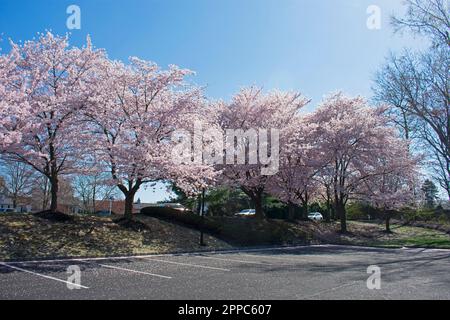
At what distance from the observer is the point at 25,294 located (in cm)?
701

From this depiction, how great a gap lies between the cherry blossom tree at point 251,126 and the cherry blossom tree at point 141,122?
200 inches

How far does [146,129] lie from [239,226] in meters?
8.31

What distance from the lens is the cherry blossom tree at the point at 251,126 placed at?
2316 centimetres

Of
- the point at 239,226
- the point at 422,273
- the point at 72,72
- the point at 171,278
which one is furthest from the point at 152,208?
the point at 422,273

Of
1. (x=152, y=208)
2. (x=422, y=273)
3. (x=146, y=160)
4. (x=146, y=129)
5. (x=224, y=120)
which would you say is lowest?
(x=422, y=273)

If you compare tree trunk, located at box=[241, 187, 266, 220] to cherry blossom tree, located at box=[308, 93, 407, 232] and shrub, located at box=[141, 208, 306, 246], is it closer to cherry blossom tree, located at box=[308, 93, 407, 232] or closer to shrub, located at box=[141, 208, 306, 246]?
shrub, located at box=[141, 208, 306, 246]

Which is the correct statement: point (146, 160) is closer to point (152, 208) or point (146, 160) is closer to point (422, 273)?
point (152, 208)

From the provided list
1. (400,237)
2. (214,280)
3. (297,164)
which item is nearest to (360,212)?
(400,237)

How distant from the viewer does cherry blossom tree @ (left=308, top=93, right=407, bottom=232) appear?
25.4 m

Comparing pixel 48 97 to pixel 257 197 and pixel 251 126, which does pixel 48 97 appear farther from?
pixel 257 197
